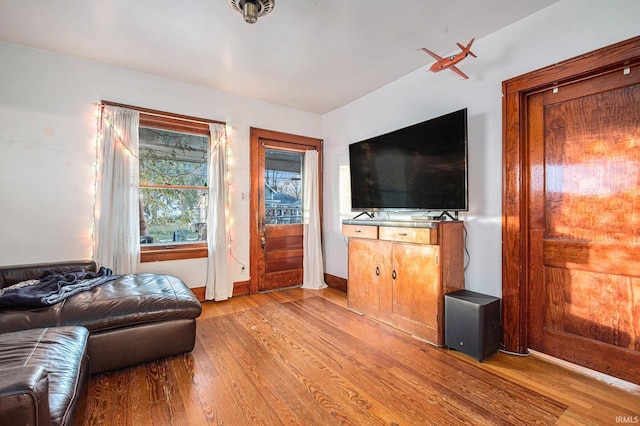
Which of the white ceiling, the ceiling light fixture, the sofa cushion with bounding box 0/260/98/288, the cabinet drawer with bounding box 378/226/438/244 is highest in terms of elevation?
the white ceiling

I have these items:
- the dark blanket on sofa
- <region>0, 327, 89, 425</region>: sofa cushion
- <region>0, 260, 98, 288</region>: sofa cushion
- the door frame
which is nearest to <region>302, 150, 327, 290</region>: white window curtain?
the door frame

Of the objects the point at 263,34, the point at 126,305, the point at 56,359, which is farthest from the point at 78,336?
the point at 263,34

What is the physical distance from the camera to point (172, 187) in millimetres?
3463

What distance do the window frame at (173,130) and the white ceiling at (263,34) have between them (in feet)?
1.47

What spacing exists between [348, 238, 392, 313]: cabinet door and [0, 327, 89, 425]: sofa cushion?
7.59 ft

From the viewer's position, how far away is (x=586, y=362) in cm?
202

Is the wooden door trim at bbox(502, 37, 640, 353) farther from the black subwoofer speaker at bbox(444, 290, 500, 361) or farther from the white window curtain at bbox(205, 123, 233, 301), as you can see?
the white window curtain at bbox(205, 123, 233, 301)

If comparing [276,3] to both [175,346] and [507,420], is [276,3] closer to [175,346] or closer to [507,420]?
[175,346]

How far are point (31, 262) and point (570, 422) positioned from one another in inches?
168

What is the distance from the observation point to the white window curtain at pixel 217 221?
3576 millimetres

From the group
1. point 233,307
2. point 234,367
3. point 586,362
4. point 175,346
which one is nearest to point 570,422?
point 586,362

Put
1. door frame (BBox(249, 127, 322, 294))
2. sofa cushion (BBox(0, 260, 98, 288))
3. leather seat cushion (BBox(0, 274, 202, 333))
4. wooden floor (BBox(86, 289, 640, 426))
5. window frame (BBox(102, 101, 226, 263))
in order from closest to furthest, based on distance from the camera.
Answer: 1. wooden floor (BBox(86, 289, 640, 426))
2. leather seat cushion (BBox(0, 274, 202, 333))
3. sofa cushion (BBox(0, 260, 98, 288))
4. window frame (BBox(102, 101, 226, 263))
5. door frame (BBox(249, 127, 322, 294))

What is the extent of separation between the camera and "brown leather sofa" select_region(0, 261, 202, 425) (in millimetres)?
911

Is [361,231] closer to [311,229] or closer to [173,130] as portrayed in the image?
[311,229]
